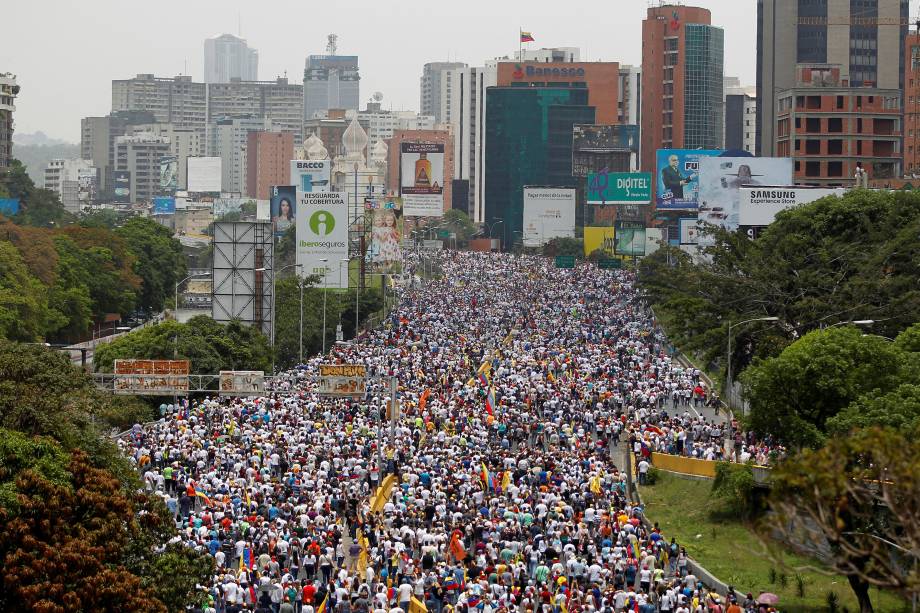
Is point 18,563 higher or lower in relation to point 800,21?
lower

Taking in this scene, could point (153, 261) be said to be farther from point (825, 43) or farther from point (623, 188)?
point (825, 43)

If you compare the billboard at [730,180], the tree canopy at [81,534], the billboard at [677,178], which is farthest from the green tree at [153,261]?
the tree canopy at [81,534]

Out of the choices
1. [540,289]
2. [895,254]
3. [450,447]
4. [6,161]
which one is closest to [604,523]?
[450,447]

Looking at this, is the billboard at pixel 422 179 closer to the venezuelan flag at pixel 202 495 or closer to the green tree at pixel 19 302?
the green tree at pixel 19 302

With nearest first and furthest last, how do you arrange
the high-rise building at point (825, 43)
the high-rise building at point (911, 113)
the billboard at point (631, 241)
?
1. the high-rise building at point (911, 113)
2. the billboard at point (631, 241)
3. the high-rise building at point (825, 43)

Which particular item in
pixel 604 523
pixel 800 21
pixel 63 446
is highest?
pixel 800 21

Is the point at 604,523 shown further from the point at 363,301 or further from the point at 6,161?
the point at 6,161
